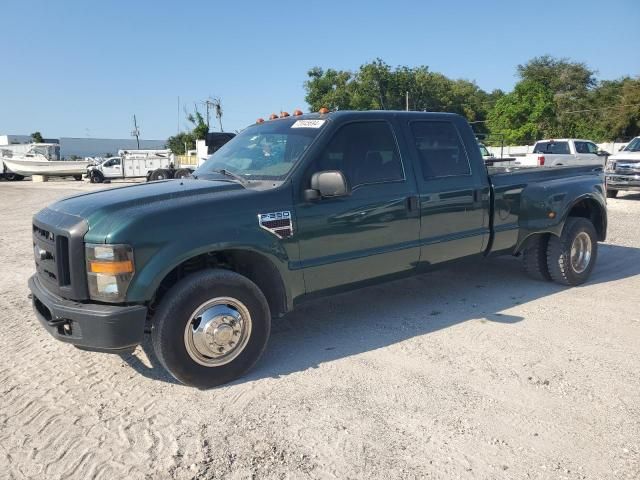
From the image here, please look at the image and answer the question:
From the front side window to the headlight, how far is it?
62.5 inches

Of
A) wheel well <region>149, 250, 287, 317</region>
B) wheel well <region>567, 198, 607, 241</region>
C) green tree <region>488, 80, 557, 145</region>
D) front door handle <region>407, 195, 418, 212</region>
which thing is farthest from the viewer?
green tree <region>488, 80, 557, 145</region>

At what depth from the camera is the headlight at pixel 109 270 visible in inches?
122

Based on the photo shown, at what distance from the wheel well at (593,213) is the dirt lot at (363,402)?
1.33m

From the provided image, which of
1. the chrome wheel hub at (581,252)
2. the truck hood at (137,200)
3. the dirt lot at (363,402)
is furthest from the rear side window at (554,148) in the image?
the truck hood at (137,200)

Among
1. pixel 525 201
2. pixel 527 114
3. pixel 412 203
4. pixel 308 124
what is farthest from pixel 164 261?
pixel 527 114

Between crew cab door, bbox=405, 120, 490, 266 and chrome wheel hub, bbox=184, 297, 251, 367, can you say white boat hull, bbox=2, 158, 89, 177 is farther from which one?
chrome wheel hub, bbox=184, 297, 251, 367

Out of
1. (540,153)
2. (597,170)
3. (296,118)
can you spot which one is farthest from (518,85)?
(296,118)

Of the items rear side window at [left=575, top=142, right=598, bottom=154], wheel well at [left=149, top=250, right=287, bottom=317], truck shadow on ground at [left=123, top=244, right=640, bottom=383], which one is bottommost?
truck shadow on ground at [left=123, top=244, right=640, bottom=383]

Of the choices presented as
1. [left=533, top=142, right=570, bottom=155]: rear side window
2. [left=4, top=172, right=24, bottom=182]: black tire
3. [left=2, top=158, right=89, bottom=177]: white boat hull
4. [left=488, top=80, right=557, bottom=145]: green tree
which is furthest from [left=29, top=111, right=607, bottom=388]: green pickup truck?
[left=488, top=80, right=557, bottom=145]: green tree

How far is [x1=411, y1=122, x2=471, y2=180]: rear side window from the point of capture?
4664mm

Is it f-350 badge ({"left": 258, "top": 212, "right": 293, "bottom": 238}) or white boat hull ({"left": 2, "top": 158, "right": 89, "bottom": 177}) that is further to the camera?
white boat hull ({"left": 2, "top": 158, "right": 89, "bottom": 177})

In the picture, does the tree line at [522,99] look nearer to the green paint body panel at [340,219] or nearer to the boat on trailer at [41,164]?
the boat on trailer at [41,164]

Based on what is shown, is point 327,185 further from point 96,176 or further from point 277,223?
point 96,176

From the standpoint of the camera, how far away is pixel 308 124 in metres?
4.32
